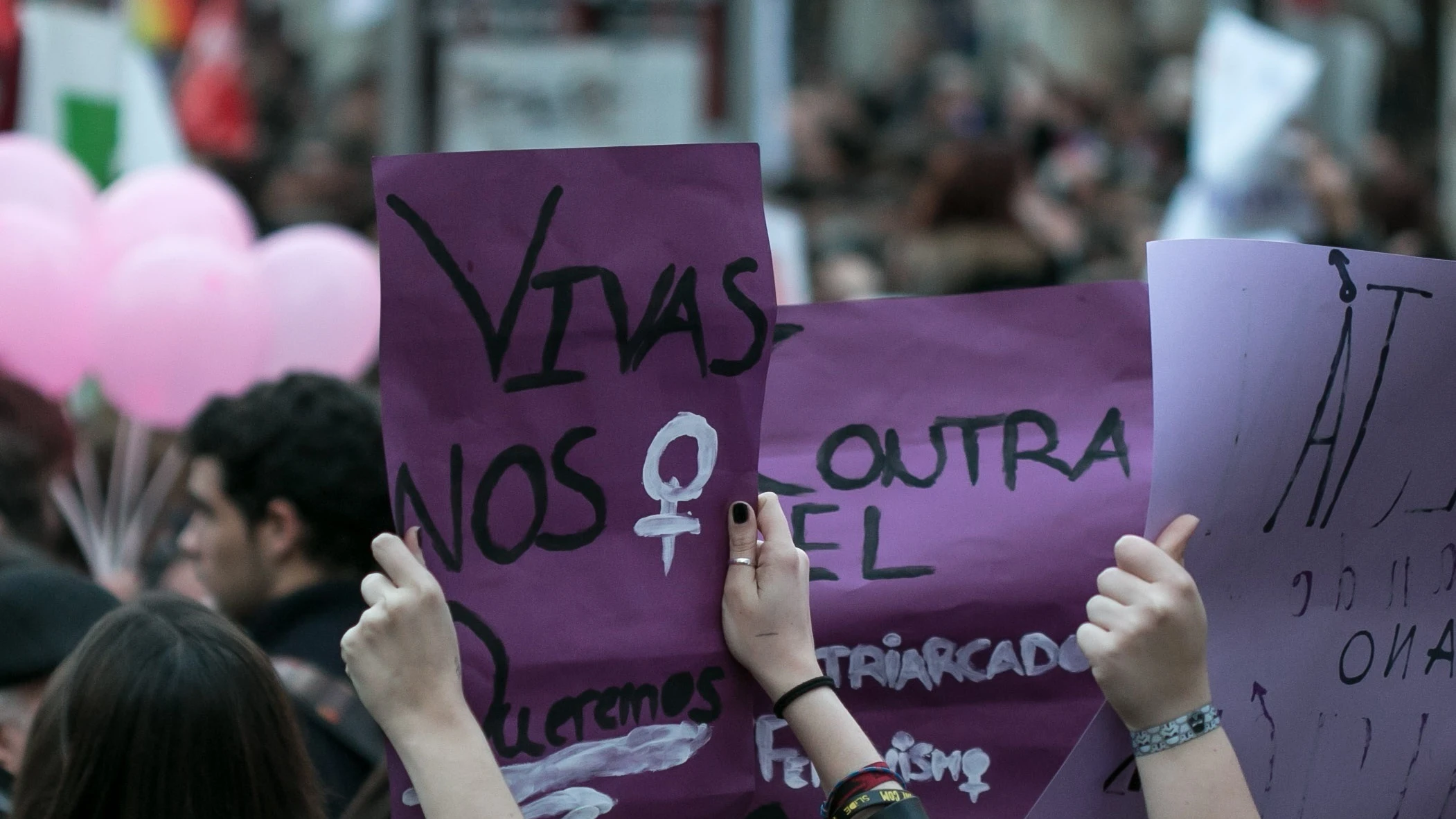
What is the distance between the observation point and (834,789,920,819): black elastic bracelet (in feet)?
5.08

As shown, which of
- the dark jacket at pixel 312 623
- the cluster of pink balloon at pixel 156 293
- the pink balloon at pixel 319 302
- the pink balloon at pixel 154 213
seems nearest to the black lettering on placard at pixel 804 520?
the dark jacket at pixel 312 623

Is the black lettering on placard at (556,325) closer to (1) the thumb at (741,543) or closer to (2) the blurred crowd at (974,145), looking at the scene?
(1) the thumb at (741,543)

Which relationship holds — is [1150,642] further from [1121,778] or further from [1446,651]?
[1446,651]

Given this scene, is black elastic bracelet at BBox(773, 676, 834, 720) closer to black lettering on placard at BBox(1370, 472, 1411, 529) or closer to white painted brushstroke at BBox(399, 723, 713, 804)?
white painted brushstroke at BBox(399, 723, 713, 804)

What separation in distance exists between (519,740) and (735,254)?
538 millimetres

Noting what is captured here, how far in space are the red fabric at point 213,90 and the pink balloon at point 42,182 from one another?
4.86 meters

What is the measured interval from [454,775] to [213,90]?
338 inches

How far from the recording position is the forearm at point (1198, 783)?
156cm

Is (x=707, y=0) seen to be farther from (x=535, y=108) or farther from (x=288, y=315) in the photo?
(x=288, y=315)

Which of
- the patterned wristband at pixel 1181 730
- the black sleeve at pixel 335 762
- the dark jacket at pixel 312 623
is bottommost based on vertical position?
the black sleeve at pixel 335 762

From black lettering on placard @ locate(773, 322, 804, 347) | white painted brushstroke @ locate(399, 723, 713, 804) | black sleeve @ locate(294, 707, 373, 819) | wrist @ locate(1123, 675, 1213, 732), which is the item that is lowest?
black sleeve @ locate(294, 707, 373, 819)

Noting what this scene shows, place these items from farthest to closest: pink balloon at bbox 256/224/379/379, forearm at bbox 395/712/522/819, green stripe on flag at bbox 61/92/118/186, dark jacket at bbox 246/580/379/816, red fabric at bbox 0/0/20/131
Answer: green stripe on flag at bbox 61/92/118/186
red fabric at bbox 0/0/20/131
pink balloon at bbox 256/224/379/379
dark jacket at bbox 246/580/379/816
forearm at bbox 395/712/522/819

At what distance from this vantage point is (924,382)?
1.94m

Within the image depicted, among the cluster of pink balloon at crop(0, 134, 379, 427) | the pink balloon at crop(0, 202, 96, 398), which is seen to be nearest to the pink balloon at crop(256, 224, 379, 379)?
the cluster of pink balloon at crop(0, 134, 379, 427)
